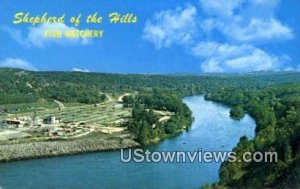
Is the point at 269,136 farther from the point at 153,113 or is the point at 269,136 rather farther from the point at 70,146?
the point at 70,146

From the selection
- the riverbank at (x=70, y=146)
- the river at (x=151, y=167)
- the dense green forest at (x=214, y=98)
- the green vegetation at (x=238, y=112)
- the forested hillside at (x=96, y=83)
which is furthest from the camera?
the green vegetation at (x=238, y=112)

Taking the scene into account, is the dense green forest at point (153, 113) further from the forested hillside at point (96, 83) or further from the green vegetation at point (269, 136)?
the green vegetation at point (269, 136)

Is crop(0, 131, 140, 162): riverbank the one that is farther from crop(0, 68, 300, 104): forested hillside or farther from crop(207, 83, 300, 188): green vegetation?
crop(207, 83, 300, 188): green vegetation

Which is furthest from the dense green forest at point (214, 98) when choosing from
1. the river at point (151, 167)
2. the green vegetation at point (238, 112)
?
the river at point (151, 167)

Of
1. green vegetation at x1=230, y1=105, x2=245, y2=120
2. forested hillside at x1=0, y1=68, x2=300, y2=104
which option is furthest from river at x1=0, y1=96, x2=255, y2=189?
forested hillside at x1=0, y1=68, x2=300, y2=104

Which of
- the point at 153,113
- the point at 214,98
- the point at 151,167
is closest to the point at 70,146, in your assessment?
the point at 153,113

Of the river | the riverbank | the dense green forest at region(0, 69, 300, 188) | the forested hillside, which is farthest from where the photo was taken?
the riverbank
